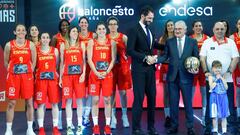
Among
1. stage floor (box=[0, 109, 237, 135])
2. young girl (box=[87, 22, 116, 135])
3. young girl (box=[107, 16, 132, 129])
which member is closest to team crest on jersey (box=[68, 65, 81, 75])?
young girl (box=[87, 22, 116, 135])

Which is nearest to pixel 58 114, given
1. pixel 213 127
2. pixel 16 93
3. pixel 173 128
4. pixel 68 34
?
pixel 16 93

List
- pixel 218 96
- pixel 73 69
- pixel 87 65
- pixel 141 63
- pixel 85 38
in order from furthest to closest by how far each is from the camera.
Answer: pixel 85 38 → pixel 87 65 → pixel 73 69 → pixel 141 63 → pixel 218 96

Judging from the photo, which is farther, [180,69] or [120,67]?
[120,67]

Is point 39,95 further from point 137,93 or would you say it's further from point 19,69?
point 137,93

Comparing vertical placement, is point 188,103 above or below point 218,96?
below

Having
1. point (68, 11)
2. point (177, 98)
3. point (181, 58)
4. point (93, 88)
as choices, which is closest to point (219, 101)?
point (177, 98)

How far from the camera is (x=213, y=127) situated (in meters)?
5.75

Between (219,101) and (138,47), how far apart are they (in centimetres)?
131

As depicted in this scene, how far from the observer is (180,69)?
5758 millimetres

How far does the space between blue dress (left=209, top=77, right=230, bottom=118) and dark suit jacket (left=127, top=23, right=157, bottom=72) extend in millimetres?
915

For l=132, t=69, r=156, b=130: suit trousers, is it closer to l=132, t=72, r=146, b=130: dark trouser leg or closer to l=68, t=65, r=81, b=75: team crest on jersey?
l=132, t=72, r=146, b=130: dark trouser leg

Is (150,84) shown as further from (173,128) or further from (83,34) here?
(83,34)

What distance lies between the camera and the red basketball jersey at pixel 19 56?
5.73m

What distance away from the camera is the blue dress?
5.55m
